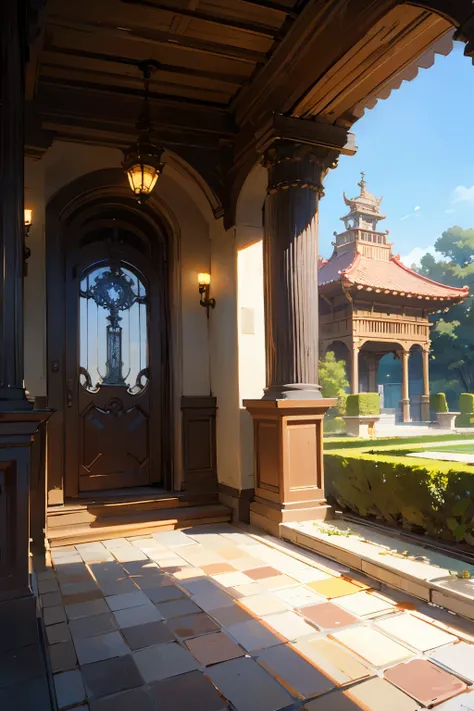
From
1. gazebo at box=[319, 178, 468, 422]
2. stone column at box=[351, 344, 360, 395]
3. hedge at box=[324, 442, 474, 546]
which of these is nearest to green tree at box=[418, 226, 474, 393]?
gazebo at box=[319, 178, 468, 422]

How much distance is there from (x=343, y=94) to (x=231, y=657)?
4.00 meters

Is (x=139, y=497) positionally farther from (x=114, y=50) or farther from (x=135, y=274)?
(x=114, y=50)

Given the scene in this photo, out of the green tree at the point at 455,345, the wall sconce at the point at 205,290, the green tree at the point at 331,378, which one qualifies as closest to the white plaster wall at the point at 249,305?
the wall sconce at the point at 205,290

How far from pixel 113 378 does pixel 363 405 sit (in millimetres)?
10056

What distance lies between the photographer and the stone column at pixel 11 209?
262 centimetres

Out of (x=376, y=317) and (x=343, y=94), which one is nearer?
(x=343, y=94)

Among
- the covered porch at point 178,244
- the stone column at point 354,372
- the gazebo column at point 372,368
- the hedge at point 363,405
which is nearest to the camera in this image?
the covered porch at point 178,244

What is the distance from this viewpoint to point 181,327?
18.6 feet

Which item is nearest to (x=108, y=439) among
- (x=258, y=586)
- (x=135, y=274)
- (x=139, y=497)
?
(x=139, y=497)

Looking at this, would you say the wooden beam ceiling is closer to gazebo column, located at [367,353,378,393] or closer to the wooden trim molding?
the wooden trim molding

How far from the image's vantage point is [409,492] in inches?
156

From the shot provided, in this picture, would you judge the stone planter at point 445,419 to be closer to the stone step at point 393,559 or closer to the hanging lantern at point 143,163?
the stone step at point 393,559

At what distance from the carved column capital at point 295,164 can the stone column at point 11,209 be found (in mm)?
2367

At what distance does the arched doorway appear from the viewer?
17.3 feet
